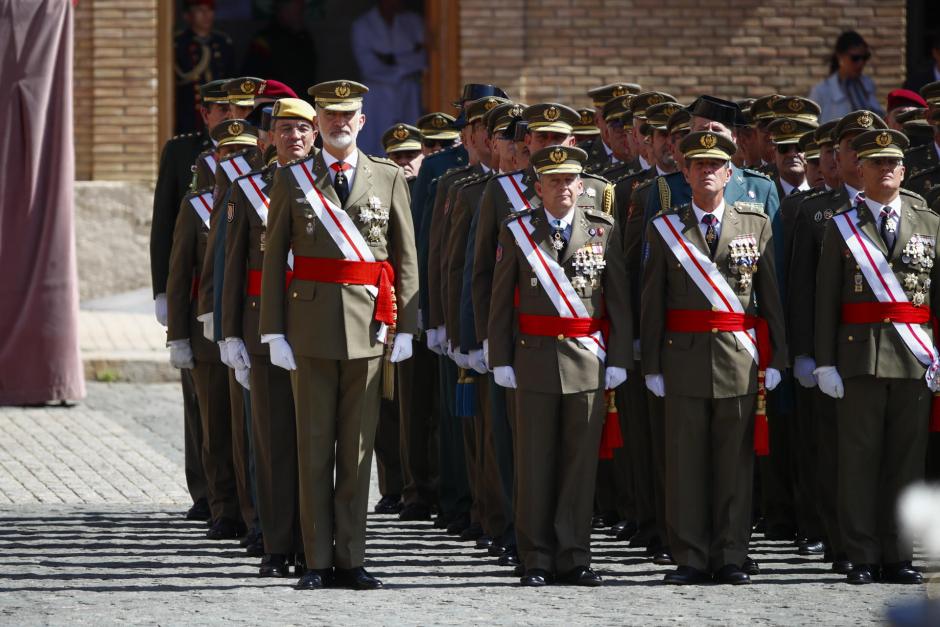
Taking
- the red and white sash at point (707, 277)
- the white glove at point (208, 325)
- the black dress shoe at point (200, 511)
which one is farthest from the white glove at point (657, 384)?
the black dress shoe at point (200, 511)

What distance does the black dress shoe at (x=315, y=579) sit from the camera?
767 cm

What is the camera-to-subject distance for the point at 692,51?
16.3 metres

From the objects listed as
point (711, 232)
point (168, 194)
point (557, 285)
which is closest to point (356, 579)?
point (557, 285)

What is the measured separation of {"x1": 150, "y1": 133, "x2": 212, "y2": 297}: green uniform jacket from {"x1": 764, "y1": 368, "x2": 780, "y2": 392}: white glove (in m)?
3.49

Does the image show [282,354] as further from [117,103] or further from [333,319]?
[117,103]

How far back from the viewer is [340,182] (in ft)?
25.5

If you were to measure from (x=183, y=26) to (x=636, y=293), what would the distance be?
10.3m

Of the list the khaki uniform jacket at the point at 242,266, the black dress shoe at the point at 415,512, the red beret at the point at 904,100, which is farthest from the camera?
the red beret at the point at 904,100

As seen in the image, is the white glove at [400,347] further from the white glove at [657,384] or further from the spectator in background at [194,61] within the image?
the spectator in background at [194,61]

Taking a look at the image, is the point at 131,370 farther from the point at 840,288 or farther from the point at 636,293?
the point at 840,288

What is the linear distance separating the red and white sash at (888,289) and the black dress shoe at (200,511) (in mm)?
3642

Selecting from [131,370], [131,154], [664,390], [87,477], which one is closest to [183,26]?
[131,154]

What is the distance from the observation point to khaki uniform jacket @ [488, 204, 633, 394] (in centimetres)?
784

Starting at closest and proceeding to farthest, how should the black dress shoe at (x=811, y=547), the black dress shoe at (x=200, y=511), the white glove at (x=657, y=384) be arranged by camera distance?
the white glove at (x=657, y=384) → the black dress shoe at (x=811, y=547) → the black dress shoe at (x=200, y=511)
